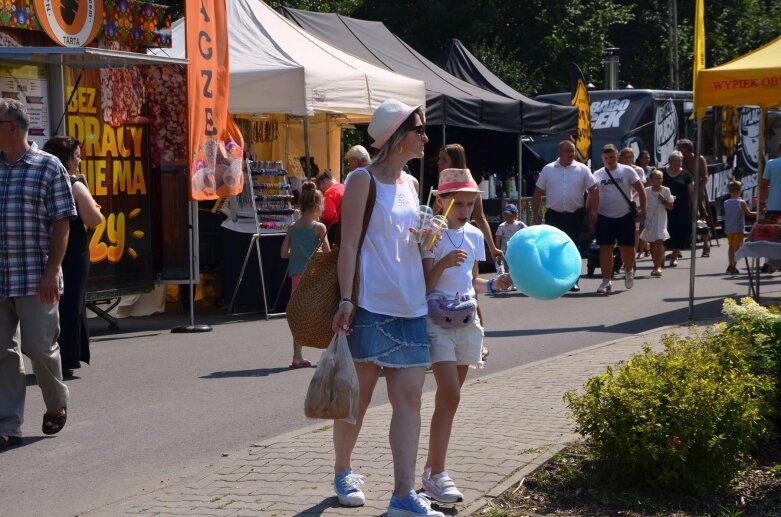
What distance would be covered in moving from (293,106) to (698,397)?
8920 mm

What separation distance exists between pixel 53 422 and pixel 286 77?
7084 millimetres

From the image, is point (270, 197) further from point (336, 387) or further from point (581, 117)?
point (581, 117)

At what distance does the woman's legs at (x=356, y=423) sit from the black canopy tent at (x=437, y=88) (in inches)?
476

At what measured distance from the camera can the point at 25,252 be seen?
725 centimetres

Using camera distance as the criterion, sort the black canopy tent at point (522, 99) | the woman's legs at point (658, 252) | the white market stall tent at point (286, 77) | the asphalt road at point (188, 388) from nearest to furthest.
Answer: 1. the asphalt road at point (188, 388)
2. the white market stall tent at point (286, 77)
3. the woman's legs at point (658, 252)
4. the black canopy tent at point (522, 99)

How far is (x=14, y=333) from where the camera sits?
7.43 m

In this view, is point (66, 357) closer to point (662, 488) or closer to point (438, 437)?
point (438, 437)

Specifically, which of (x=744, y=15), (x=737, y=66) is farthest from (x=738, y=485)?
(x=744, y=15)

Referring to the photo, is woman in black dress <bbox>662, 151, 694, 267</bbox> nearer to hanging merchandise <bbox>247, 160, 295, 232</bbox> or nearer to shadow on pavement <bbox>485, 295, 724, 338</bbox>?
shadow on pavement <bbox>485, 295, 724, 338</bbox>

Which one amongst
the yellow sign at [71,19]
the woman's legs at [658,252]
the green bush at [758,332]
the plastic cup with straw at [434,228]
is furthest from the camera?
the woman's legs at [658,252]

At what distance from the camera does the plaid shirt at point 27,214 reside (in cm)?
723

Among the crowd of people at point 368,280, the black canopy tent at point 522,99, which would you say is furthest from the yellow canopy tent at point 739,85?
the black canopy tent at point 522,99

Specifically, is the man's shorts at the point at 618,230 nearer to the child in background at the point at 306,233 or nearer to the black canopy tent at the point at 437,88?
the black canopy tent at the point at 437,88

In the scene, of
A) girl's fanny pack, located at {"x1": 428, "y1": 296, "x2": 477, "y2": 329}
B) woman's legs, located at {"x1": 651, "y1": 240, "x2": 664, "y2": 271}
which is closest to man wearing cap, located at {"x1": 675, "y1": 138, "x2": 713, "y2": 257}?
woman's legs, located at {"x1": 651, "y1": 240, "x2": 664, "y2": 271}
